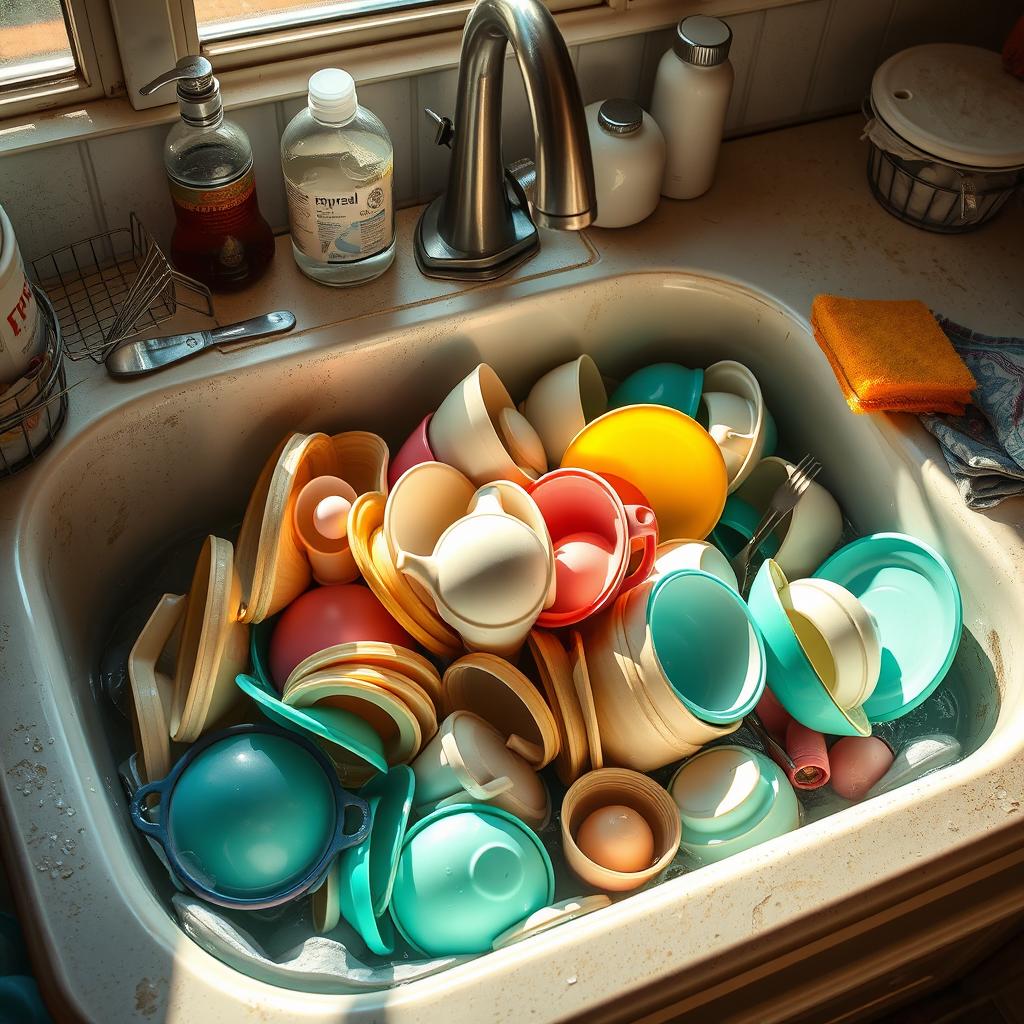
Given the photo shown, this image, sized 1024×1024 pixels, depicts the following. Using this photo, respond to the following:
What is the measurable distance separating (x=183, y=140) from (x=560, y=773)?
652 millimetres

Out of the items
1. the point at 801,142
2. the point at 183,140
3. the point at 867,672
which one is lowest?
the point at 867,672

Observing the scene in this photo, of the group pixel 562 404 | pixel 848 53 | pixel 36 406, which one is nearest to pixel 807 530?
pixel 562 404

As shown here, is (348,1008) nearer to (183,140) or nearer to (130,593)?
(130,593)

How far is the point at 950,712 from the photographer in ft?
3.20

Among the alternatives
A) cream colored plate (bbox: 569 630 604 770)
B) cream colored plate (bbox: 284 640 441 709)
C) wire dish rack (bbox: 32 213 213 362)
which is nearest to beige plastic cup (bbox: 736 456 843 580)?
cream colored plate (bbox: 569 630 604 770)

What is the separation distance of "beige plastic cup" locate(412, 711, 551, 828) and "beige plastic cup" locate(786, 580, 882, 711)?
0.26 metres

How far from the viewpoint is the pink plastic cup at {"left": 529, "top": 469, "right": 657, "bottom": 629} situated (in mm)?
888

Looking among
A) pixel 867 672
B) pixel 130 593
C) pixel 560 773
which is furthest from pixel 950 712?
pixel 130 593

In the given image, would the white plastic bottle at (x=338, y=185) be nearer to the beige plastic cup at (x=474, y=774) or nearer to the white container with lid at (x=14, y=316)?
the white container with lid at (x=14, y=316)

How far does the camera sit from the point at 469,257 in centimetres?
107

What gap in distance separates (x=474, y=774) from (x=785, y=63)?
87 centimetres

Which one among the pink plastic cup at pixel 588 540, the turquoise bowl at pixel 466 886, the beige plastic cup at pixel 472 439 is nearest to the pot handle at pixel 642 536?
the pink plastic cup at pixel 588 540

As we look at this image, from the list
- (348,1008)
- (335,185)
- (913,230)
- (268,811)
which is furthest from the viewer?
(913,230)

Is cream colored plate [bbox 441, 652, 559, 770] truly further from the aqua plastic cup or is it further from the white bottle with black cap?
the white bottle with black cap
